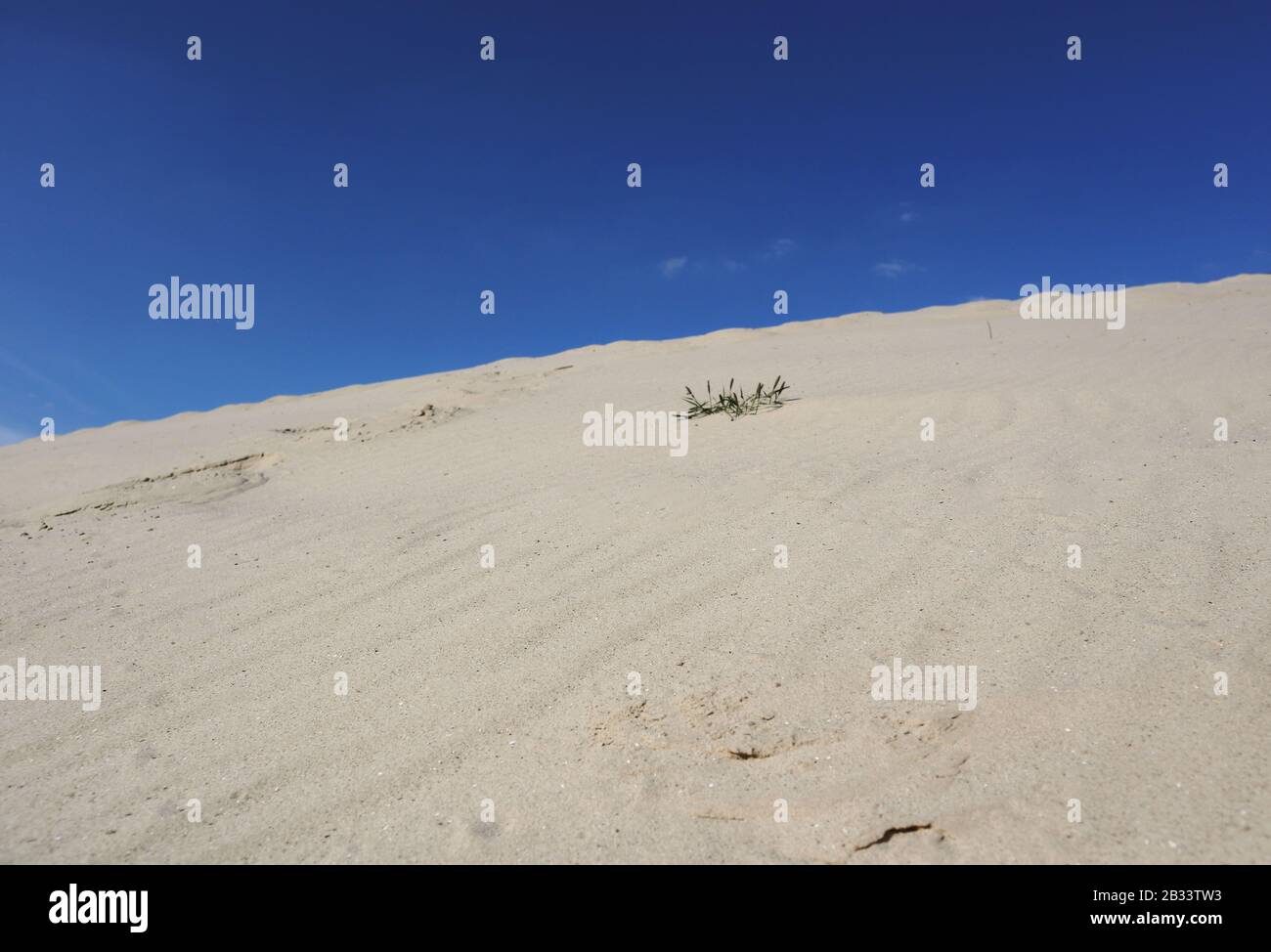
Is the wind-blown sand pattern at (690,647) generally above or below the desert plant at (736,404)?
below

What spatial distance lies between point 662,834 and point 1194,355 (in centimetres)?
728

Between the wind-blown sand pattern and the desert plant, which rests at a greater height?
the desert plant

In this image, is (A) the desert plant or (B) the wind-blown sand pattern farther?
(A) the desert plant

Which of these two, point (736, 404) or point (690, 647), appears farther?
point (736, 404)

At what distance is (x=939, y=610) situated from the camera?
2.75 m

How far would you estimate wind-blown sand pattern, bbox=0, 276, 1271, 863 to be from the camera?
1.90m

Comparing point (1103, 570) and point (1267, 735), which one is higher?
point (1103, 570)

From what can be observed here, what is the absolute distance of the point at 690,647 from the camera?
8.86 ft

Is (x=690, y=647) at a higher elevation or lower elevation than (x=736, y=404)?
lower

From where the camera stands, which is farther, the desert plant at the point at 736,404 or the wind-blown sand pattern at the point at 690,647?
the desert plant at the point at 736,404

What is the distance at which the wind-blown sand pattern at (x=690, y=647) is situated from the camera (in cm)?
190
